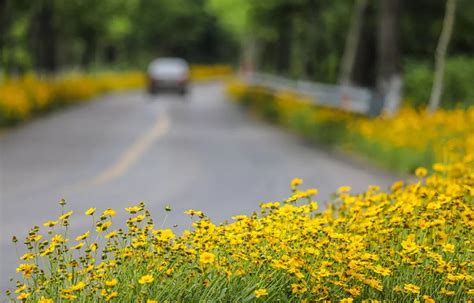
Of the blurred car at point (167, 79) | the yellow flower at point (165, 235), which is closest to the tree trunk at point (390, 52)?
the yellow flower at point (165, 235)

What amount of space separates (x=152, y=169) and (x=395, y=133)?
14.8ft

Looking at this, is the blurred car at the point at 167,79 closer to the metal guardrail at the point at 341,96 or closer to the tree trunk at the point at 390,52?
the metal guardrail at the point at 341,96

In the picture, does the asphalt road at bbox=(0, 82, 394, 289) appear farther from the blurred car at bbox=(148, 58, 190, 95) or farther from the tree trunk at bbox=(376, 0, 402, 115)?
the blurred car at bbox=(148, 58, 190, 95)

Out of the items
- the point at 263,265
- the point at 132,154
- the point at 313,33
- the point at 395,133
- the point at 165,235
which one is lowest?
the point at 132,154

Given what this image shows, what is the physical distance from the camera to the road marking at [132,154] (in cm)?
1447

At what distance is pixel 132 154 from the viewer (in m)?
18.0

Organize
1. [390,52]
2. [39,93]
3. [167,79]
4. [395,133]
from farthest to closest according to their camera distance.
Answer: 1. [167,79]
2. [39,93]
3. [390,52]
4. [395,133]

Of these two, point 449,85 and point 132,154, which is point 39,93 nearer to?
point 132,154

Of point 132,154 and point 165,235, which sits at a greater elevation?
point 165,235

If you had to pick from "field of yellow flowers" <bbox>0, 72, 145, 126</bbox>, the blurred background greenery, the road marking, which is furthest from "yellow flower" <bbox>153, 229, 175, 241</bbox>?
"field of yellow flowers" <bbox>0, 72, 145, 126</bbox>

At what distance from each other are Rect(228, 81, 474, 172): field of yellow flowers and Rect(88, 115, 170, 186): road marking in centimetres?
392

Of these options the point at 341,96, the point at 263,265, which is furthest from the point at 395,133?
the point at 263,265

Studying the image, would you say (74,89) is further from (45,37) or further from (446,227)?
(446,227)

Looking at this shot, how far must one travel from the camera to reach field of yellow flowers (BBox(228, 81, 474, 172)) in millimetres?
14734
